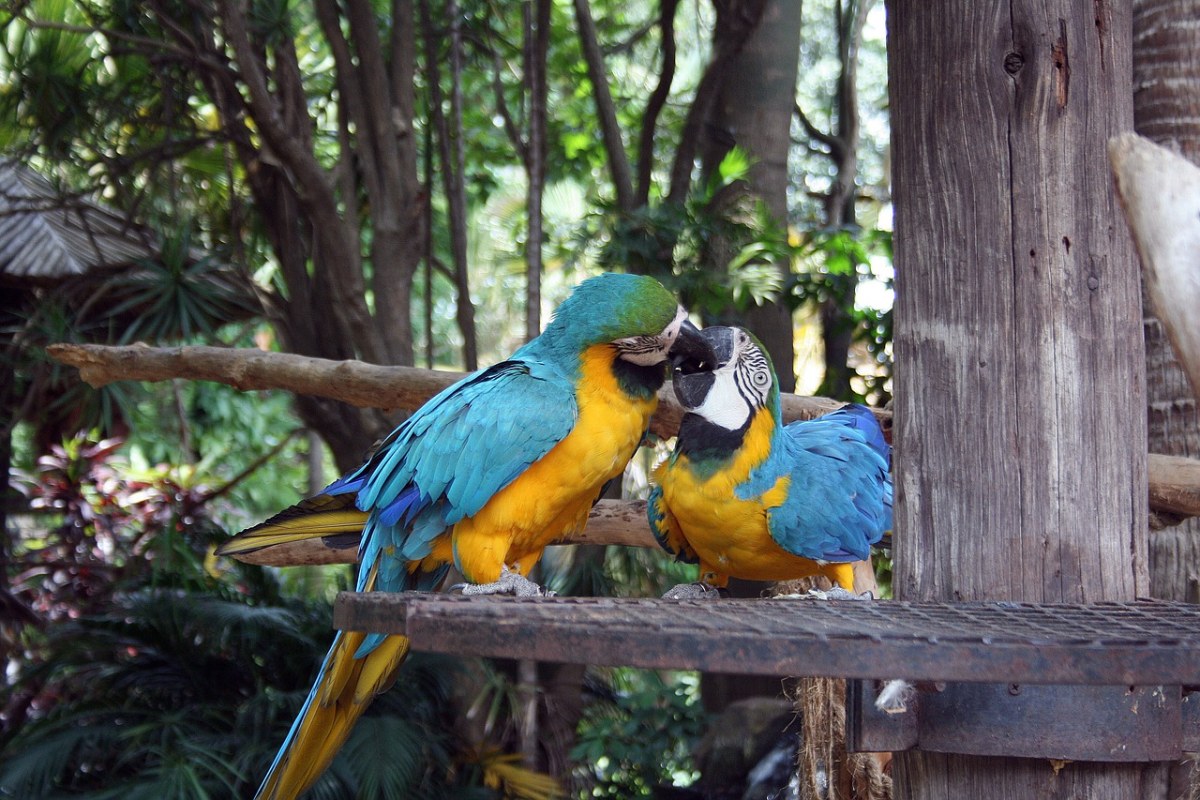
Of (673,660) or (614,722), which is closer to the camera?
(673,660)

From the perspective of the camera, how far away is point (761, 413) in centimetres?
180

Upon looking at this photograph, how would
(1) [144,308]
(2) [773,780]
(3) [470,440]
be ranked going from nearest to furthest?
(3) [470,440], (2) [773,780], (1) [144,308]

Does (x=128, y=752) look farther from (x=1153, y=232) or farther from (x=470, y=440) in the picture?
(x=1153, y=232)

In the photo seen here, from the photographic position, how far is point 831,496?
1810 millimetres

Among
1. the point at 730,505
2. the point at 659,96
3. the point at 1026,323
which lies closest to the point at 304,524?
the point at 730,505

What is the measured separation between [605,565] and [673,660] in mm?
3230

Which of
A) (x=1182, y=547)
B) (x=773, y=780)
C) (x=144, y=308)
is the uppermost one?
(x=144, y=308)

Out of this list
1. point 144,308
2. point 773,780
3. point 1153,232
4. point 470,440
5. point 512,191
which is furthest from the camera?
point 512,191

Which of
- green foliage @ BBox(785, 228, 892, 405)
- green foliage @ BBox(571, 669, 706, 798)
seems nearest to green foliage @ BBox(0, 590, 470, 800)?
green foliage @ BBox(571, 669, 706, 798)

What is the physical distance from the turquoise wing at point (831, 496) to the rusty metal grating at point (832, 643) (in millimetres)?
752

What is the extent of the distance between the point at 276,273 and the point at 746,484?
13.5 feet

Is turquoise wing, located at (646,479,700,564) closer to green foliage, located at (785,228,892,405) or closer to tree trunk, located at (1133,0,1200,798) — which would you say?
tree trunk, located at (1133,0,1200,798)

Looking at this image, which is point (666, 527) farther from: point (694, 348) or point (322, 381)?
Answer: point (322, 381)

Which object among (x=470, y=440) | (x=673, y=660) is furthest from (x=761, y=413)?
(x=673, y=660)
